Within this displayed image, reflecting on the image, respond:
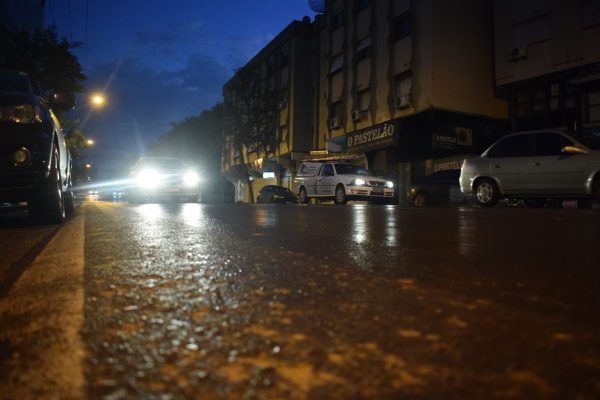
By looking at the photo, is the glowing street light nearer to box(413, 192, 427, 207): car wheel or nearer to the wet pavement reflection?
box(413, 192, 427, 207): car wheel

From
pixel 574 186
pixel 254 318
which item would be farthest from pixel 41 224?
pixel 574 186

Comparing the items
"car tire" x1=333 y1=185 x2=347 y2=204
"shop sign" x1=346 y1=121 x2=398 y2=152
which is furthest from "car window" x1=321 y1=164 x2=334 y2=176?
"shop sign" x1=346 y1=121 x2=398 y2=152

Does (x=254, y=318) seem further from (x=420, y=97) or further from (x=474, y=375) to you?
(x=420, y=97)

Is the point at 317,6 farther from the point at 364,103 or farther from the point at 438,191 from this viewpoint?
the point at 438,191

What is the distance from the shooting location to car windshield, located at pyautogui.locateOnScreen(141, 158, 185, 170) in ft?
44.7

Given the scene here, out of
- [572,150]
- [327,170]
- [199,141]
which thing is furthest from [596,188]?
[199,141]

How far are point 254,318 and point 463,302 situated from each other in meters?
0.67

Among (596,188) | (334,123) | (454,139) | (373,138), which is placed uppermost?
(334,123)

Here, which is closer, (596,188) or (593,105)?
(596,188)

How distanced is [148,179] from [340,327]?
518 inches

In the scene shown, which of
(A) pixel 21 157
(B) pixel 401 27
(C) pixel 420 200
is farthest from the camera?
(B) pixel 401 27

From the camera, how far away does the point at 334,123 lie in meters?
24.7

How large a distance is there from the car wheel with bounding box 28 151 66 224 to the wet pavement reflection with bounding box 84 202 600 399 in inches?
119

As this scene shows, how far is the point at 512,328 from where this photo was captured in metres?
1.09
